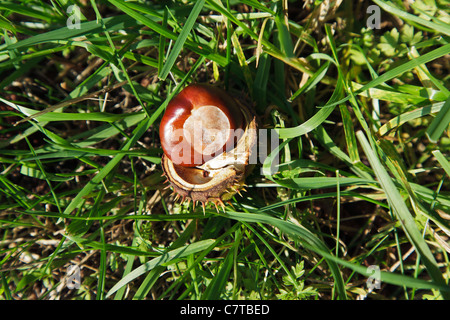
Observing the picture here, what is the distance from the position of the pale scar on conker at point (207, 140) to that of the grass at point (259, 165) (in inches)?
5.1

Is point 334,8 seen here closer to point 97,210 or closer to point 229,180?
point 229,180

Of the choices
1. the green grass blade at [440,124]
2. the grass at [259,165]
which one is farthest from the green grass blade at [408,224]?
the green grass blade at [440,124]

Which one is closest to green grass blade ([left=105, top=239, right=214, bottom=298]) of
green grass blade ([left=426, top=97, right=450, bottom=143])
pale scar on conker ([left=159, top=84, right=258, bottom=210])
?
pale scar on conker ([left=159, top=84, right=258, bottom=210])

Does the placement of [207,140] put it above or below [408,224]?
above

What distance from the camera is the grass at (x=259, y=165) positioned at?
1503 mm

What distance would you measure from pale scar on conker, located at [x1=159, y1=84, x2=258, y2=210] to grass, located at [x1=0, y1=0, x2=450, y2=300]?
0.13 metres

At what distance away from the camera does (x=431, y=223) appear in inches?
64.0

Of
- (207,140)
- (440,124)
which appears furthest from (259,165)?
(440,124)

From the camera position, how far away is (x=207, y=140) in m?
1.44

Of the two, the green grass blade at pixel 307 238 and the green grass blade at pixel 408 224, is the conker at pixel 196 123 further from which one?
the green grass blade at pixel 408 224

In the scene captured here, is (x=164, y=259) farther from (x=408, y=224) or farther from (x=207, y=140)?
(x=408, y=224)

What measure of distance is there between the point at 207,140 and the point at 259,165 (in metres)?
0.36
